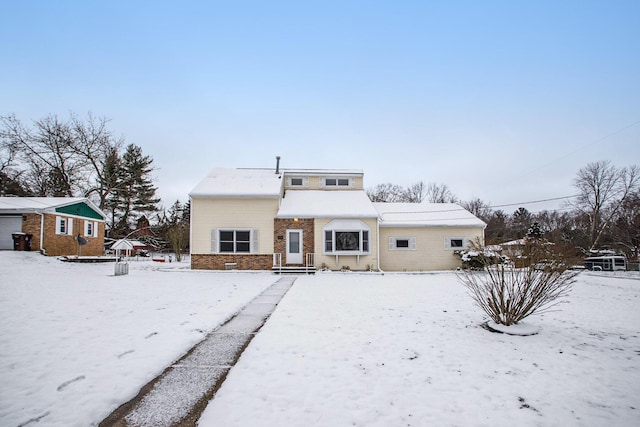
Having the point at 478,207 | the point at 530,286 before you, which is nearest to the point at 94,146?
the point at 530,286

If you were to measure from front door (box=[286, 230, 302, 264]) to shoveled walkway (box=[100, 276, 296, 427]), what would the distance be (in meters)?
10.9

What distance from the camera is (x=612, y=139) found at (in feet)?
59.0

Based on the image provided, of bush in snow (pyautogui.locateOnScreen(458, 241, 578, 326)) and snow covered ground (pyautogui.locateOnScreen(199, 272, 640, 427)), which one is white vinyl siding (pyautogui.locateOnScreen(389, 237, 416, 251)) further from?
bush in snow (pyautogui.locateOnScreen(458, 241, 578, 326))

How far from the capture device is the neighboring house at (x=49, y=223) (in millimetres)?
17828

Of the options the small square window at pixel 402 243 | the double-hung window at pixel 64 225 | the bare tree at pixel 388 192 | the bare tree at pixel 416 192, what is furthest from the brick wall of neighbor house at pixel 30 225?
the bare tree at pixel 416 192

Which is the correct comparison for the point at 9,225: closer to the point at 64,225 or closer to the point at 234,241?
the point at 64,225

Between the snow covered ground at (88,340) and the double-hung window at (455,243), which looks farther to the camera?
the double-hung window at (455,243)

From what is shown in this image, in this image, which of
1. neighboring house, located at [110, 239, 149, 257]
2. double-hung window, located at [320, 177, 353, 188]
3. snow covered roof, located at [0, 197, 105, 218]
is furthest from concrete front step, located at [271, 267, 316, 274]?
snow covered roof, located at [0, 197, 105, 218]

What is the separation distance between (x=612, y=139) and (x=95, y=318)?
83.7 ft

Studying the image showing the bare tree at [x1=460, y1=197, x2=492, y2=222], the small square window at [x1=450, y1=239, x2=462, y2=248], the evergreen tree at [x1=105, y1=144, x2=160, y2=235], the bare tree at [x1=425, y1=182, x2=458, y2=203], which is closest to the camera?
the small square window at [x1=450, y1=239, x2=462, y2=248]

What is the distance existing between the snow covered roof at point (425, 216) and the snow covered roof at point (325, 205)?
1684mm

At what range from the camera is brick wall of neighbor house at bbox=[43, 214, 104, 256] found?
18406mm

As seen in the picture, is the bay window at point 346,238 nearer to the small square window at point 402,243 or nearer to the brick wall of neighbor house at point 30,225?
the small square window at point 402,243

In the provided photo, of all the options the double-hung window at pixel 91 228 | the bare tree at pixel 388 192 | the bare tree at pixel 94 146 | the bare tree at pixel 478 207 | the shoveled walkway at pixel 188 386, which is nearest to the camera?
the shoveled walkway at pixel 188 386
